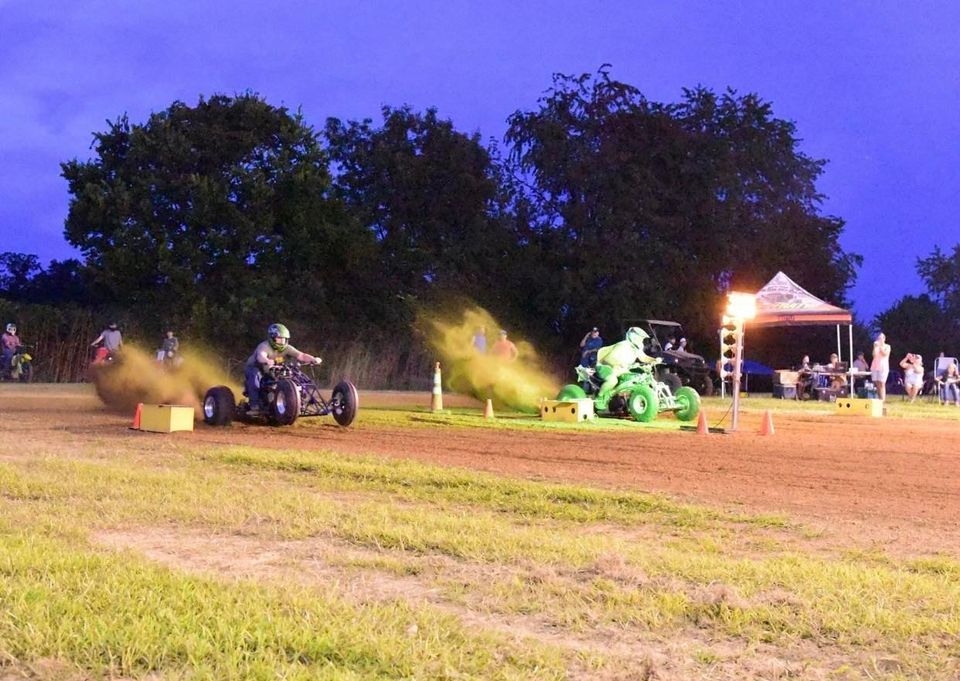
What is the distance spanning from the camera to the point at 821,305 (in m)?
29.8

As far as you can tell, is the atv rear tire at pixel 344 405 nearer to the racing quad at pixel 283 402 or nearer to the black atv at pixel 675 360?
the racing quad at pixel 283 402

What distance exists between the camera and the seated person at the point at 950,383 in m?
28.4

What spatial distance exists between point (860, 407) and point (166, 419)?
48.7 feet

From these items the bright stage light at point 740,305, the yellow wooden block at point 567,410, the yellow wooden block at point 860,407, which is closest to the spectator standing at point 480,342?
the yellow wooden block at point 567,410

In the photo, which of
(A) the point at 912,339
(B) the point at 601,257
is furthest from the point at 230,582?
(A) the point at 912,339

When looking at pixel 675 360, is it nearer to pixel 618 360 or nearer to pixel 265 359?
pixel 618 360

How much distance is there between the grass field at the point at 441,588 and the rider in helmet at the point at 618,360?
→ 8.59 m

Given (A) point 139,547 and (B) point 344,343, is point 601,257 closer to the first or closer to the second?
(B) point 344,343

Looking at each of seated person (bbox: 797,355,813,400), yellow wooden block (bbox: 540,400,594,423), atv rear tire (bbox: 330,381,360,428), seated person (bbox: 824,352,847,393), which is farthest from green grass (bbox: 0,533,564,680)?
seated person (bbox: 797,355,813,400)

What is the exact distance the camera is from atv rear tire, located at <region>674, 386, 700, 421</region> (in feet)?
60.1

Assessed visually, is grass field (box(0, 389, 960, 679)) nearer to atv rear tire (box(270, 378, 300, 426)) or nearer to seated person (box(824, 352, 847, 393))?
atv rear tire (box(270, 378, 300, 426))

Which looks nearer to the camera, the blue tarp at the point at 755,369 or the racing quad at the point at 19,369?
the racing quad at the point at 19,369

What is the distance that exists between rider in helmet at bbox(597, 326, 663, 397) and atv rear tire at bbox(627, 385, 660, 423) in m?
0.42

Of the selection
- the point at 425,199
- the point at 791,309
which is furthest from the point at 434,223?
the point at 791,309
